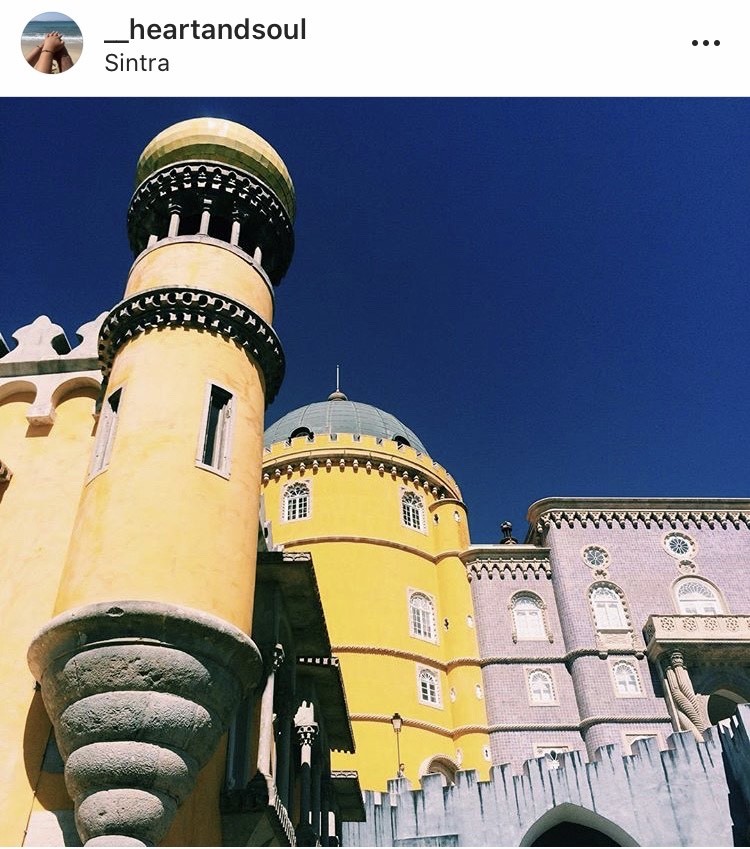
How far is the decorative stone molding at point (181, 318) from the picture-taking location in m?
11.2

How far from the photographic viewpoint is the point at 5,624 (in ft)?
33.1

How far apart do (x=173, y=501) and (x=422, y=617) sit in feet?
80.4

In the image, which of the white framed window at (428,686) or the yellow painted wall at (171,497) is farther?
the white framed window at (428,686)

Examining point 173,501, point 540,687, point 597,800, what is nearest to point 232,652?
point 173,501

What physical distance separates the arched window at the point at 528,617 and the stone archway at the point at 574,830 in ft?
30.8

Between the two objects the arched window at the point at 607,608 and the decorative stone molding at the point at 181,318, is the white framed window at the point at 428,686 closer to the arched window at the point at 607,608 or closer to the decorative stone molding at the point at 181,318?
the arched window at the point at 607,608

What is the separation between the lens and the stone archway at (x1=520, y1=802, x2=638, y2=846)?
2219cm

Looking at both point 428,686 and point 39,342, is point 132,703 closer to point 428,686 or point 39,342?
point 39,342

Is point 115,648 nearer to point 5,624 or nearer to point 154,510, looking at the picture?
point 154,510

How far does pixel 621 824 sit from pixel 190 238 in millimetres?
19443

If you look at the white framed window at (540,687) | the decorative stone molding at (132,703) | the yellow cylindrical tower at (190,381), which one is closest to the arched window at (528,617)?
the white framed window at (540,687)

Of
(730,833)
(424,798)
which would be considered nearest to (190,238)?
(424,798)

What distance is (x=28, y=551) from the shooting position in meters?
10.8
